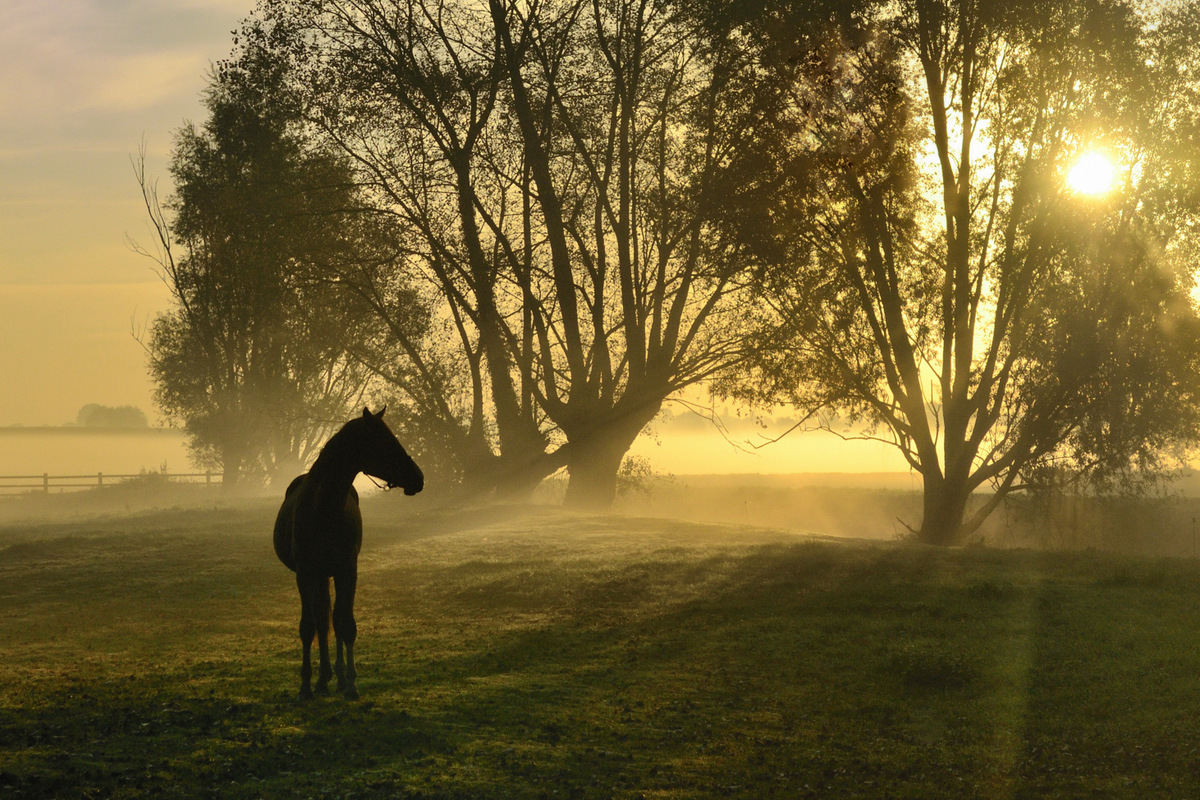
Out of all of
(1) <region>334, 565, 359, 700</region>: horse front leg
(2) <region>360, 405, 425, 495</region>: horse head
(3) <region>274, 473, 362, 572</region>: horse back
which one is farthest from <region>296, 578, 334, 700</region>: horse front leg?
(2) <region>360, 405, 425, 495</region>: horse head

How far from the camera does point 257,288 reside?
3497cm

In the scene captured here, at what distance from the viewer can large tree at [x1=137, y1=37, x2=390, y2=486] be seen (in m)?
35.1

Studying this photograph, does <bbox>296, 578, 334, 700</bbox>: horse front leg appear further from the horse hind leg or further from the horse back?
the horse back

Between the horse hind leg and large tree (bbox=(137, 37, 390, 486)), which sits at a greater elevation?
large tree (bbox=(137, 37, 390, 486))

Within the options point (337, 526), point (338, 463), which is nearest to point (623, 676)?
point (337, 526)

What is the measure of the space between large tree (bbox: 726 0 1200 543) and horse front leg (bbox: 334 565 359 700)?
64.3ft

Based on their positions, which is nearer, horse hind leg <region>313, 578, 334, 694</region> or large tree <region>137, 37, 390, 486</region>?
horse hind leg <region>313, 578, 334, 694</region>

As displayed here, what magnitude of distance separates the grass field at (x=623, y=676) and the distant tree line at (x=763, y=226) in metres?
7.47

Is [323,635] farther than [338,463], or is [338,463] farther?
[323,635]

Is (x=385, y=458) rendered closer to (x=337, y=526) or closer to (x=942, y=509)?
(x=337, y=526)

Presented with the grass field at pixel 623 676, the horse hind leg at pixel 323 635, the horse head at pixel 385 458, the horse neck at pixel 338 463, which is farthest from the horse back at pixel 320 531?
the grass field at pixel 623 676

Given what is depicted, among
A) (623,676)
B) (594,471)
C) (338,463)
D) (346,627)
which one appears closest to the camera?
(338,463)

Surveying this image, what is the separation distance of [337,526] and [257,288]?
969 inches

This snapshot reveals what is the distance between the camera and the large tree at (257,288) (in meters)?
35.1
